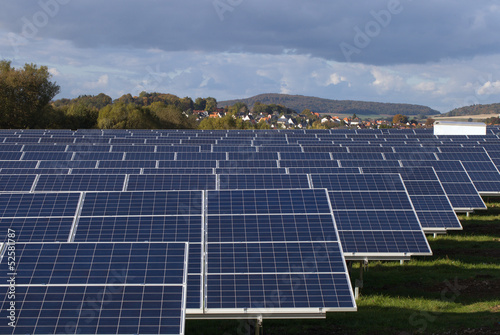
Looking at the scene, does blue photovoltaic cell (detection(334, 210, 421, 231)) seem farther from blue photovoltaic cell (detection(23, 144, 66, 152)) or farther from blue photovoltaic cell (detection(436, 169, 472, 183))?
blue photovoltaic cell (detection(23, 144, 66, 152))

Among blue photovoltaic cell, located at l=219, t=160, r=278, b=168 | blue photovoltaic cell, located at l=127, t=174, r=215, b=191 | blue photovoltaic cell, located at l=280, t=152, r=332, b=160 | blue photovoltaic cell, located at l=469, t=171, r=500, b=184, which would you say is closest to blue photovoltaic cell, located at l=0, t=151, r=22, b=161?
blue photovoltaic cell, located at l=219, t=160, r=278, b=168

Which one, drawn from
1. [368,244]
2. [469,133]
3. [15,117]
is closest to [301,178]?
[368,244]

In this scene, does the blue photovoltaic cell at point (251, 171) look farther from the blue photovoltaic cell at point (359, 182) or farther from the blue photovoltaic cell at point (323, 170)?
the blue photovoltaic cell at point (359, 182)

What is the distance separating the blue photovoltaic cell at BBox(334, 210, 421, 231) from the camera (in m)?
16.2

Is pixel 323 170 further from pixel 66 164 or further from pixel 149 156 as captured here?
pixel 66 164

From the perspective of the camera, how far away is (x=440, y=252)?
867 inches

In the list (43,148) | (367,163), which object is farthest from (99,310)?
(43,148)

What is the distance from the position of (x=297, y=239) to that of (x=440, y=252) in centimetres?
1158

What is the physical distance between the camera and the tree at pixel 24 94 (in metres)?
73.9

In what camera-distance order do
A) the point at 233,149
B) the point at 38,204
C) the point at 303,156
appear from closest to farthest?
1. the point at 38,204
2. the point at 303,156
3. the point at 233,149

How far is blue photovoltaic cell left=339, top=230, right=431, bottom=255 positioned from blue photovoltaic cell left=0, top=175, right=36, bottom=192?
11.4m

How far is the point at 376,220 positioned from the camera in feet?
54.0

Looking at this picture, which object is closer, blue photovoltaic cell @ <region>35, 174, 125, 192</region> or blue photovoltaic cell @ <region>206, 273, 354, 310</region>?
blue photovoltaic cell @ <region>206, 273, 354, 310</region>

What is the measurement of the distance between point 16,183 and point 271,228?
11.0 metres
